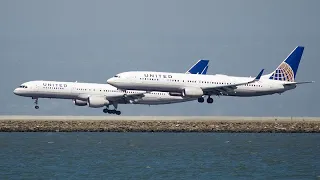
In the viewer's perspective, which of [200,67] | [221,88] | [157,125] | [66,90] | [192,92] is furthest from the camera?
[200,67]

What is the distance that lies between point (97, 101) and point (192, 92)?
63.3ft

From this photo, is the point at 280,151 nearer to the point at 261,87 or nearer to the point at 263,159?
the point at 263,159

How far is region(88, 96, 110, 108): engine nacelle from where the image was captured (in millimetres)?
132375

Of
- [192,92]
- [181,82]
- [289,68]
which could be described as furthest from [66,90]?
[289,68]

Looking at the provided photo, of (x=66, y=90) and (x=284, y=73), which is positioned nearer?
(x=284, y=73)

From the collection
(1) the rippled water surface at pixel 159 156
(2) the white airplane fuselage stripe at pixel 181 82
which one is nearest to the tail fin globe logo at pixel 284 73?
(2) the white airplane fuselage stripe at pixel 181 82

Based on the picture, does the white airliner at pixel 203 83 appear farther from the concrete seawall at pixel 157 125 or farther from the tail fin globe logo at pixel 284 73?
the concrete seawall at pixel 157 125

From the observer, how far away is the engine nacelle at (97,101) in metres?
132

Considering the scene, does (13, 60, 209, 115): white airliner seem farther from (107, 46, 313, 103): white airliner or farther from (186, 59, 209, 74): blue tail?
(186, 59, 209, 74): blue tail

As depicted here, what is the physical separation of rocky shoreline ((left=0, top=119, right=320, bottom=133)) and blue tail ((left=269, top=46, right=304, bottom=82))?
9393 mm

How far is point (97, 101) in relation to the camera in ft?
436

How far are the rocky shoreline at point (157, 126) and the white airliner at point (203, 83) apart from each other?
153 inches

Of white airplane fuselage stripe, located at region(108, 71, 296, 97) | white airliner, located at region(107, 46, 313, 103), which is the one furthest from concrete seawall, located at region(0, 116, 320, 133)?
white airplane fuselage stripe, located at region(108, 71, 296, 97)

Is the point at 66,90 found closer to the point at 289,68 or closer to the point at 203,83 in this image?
the point at 203,83
